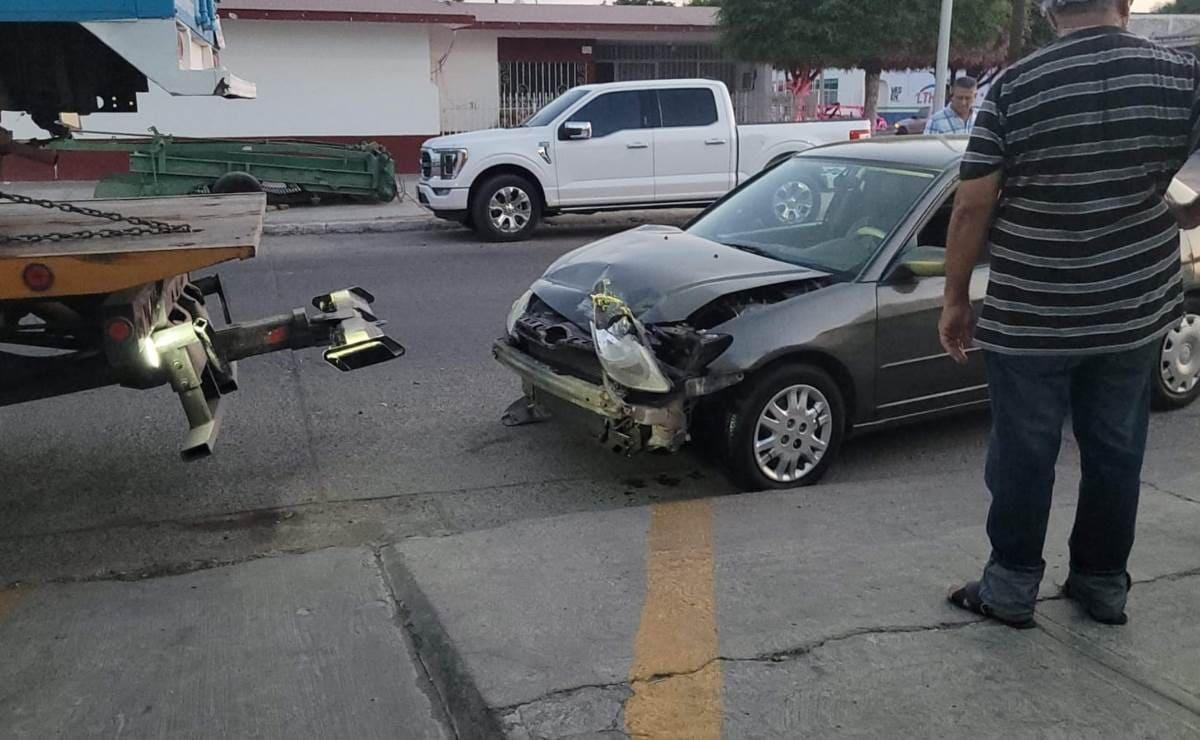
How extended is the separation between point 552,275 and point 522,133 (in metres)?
8.25

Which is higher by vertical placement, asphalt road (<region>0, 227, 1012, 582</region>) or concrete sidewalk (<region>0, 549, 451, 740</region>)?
concrete sidewalk (<region>0, 549, 451, 740</region>)

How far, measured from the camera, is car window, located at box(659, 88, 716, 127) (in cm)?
1450

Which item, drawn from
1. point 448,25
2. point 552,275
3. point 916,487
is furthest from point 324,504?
point 448,25

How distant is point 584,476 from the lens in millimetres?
5730

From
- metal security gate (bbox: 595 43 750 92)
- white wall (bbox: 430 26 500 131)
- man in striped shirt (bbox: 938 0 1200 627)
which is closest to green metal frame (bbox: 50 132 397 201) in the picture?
white wall (bbox: 430 26 500 131)

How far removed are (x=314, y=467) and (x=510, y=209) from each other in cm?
864

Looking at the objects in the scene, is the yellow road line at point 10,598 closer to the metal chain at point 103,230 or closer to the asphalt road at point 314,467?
the asphalt road at point 314,467

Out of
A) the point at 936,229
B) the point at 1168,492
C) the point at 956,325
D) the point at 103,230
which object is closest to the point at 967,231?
the point at 956,325

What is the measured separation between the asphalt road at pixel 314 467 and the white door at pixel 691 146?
692 centimetres

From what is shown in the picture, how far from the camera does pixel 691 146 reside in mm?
14594

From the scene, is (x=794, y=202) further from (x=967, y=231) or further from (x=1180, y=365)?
(x=967, y=231)

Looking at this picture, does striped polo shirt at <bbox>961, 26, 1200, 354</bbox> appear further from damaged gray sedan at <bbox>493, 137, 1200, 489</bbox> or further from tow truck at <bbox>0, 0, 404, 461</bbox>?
tow truck at <bbox>0, 0, 404, 461</bbox>

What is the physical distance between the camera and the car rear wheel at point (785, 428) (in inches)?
206

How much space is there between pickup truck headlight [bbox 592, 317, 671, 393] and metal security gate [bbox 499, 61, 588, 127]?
812 inches
